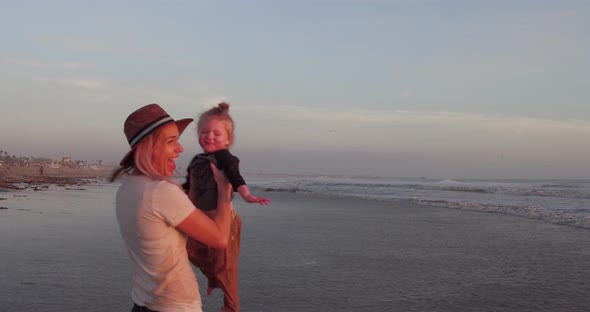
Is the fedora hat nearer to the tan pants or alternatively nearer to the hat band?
the hat band

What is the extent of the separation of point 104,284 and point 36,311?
1.18m

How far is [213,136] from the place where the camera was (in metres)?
3.43

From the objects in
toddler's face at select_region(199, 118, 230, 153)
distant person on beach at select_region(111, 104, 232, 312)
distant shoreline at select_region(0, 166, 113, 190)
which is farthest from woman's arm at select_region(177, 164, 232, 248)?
distant shoreline at select_region(0, 166, 113, 190)

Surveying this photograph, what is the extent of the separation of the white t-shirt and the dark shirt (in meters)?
0.67

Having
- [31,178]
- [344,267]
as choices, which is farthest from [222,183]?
[31,178]

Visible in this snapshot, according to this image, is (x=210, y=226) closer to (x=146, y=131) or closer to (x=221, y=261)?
(x=146, y=131)

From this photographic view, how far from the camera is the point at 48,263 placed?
7125 mm

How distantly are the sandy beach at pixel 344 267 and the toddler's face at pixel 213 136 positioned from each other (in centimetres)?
245

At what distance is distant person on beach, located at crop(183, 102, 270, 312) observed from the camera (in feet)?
10.5

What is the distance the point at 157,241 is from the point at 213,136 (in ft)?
3.72

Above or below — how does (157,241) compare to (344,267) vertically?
above

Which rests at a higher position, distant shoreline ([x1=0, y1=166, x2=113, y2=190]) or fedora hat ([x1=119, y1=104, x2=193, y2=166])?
fedora hat ([x1=119, y1=104, x2=193, y2=166])

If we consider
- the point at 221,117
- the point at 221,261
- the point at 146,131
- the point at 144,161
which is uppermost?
the point at 221,117

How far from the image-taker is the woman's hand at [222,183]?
2703 millimetres
